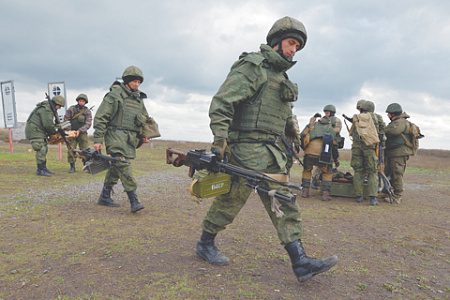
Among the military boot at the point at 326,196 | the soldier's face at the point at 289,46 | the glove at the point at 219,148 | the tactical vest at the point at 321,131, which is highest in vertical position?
the soldier's face at the point at 289,46

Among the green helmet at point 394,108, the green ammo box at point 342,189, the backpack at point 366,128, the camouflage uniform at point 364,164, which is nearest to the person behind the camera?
the backpack at point 366,128

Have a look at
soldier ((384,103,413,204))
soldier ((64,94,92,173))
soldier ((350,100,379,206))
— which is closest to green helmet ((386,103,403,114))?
soldier ((384,103,413,204))

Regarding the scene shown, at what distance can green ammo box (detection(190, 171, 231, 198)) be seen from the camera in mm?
2801

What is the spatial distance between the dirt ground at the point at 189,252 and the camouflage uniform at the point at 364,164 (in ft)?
Answer: 2.78

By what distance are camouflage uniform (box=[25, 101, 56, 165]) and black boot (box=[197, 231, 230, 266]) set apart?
7504 millimetres

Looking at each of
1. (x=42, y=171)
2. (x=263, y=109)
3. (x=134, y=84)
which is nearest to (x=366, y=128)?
(x=263, y=109)

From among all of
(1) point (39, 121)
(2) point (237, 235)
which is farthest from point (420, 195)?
(1) point (39, 121)

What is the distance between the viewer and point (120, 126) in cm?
501

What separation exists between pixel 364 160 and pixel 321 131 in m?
1.23

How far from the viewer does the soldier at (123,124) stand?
4.87 meters

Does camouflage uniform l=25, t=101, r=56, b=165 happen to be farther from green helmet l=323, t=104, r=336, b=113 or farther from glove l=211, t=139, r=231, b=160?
green helmet l=323, t=104, r=336, b=113

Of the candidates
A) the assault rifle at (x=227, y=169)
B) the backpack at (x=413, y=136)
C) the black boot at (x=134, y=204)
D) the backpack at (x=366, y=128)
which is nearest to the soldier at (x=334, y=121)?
the backpack at (x=366, y=128)

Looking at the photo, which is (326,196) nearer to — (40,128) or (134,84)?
(134,84)

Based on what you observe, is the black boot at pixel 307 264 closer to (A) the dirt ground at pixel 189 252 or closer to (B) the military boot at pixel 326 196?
(A) the dirt ground at pixel 189 252
